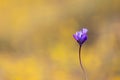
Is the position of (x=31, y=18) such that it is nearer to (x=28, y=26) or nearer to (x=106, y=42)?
(x=28, y=26)

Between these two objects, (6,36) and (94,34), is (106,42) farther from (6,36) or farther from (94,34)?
(6,36)

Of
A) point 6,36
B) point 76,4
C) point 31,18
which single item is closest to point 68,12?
point 76,4

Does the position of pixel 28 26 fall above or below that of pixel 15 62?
above

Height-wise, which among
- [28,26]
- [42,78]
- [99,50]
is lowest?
[42,78]

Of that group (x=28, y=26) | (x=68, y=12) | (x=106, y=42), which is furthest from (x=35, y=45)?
(x=106, y=42)

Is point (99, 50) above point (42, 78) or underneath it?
above
